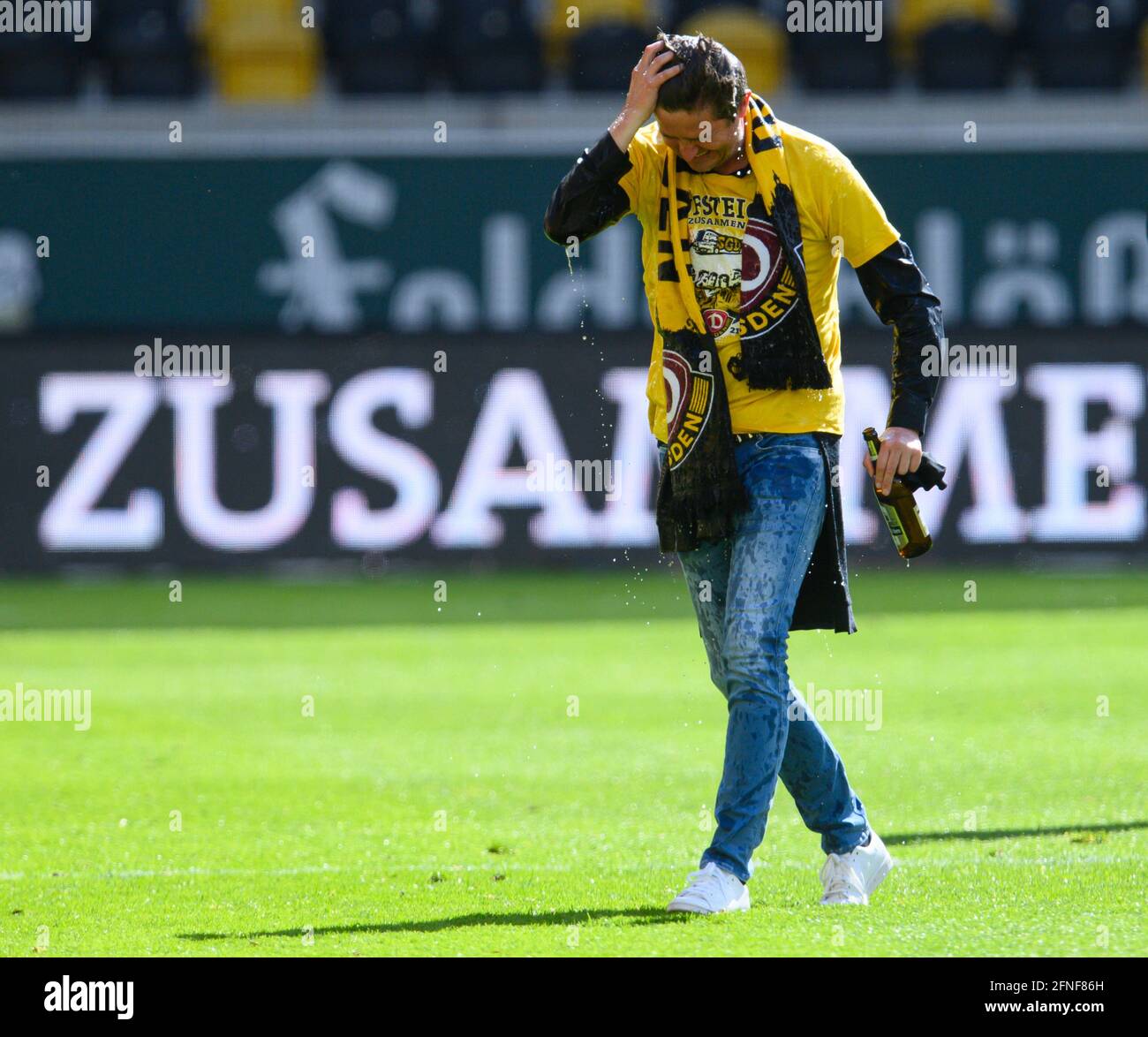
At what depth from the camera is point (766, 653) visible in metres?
5.46

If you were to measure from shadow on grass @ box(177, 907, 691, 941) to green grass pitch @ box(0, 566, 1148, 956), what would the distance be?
2 cm

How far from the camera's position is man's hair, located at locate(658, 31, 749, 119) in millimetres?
5344

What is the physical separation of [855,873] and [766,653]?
69 cm

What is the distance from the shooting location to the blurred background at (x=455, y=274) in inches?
614

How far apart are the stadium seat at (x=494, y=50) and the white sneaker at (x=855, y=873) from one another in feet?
51.5

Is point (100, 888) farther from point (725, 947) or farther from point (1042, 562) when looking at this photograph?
point (1042, 562)
